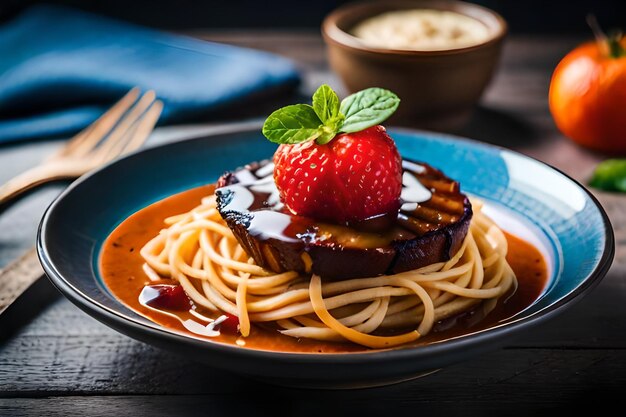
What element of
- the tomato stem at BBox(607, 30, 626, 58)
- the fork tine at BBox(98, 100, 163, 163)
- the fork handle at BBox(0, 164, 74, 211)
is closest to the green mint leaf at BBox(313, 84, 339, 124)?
the fork handle at BBox(0, 164, 74, 211)

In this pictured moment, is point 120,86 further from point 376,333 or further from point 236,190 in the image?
point 376,333

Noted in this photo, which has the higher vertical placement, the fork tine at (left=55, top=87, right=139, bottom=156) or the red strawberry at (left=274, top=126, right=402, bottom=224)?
the red strawberry at (left=274, top=126, right=402, bottom=224)

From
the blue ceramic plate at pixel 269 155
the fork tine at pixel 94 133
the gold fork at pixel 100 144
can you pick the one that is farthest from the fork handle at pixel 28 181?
the blue ceramic plate at pixel 269 155

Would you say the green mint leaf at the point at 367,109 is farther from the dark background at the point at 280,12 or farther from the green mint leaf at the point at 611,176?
the dark background at the point at 280,12

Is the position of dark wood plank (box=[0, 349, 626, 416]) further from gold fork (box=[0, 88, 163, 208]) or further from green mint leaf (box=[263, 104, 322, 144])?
gold fork (box=[0, 88, 163, 208])

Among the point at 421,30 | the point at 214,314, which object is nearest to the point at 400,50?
the point at 421,30

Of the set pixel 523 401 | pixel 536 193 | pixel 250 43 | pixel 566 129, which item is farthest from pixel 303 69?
pixel 523 401

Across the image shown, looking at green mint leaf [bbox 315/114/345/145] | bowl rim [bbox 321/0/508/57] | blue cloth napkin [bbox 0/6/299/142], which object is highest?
green mint leaf [bbox 315/114/345/145]
